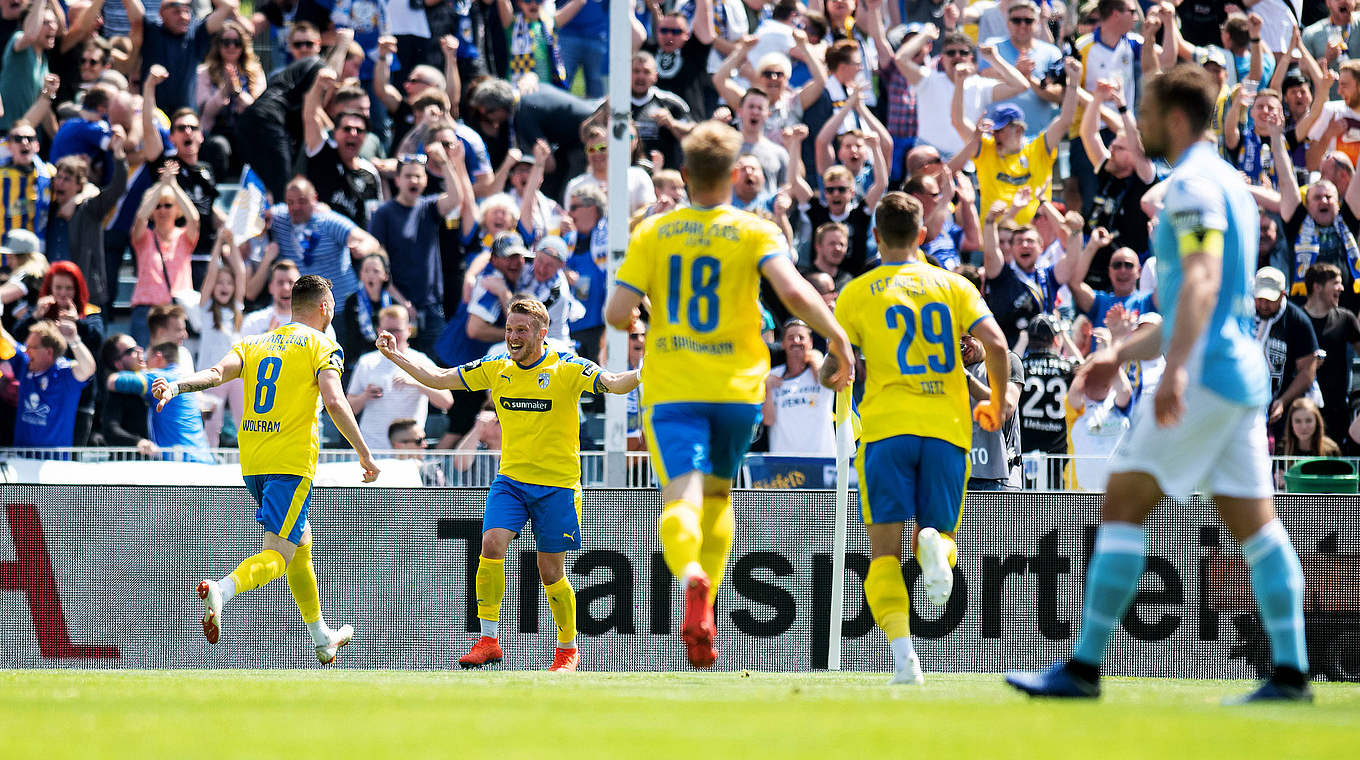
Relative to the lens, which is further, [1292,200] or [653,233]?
[1292,200]

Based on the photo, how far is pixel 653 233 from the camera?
7.75 meters

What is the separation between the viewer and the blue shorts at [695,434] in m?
7.69

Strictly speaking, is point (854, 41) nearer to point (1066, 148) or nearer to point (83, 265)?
point (1066, 148)

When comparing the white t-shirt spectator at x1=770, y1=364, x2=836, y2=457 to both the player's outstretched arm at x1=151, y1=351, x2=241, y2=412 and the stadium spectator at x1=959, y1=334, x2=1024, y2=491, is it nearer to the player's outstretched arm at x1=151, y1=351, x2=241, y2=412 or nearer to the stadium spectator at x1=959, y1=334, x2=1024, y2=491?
the stadium spectator at x1=959, y1=334, x2=1024, y2=491

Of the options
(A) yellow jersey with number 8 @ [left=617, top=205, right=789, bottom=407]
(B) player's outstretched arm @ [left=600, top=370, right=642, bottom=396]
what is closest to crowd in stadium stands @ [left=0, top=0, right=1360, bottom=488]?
(B) player's outstretched arm @ [left=600, top=370, right=642, bottom=396]

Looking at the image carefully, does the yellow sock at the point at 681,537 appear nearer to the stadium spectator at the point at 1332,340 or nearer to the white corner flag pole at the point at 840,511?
the white corner flag pole at the point at 840,511

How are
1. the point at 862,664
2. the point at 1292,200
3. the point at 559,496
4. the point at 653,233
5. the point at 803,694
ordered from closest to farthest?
the point at 803,694 → the point at 653,233 → the point at 559,496 → the point at 862,664 → the point at 1292,200

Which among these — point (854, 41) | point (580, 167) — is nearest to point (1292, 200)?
point (854, 41)

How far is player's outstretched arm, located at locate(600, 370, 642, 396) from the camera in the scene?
10367 mm

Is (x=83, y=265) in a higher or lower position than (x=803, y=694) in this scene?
higher

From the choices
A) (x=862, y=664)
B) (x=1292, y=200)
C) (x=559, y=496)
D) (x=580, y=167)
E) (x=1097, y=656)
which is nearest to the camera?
(x=1097, y=656)

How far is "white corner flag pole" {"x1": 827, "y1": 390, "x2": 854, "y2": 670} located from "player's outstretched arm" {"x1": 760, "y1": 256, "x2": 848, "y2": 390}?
2518 mm

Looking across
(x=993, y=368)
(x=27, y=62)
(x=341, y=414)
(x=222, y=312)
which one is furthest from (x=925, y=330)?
(x=27, y=62)

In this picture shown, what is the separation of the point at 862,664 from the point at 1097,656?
17.5 feet
